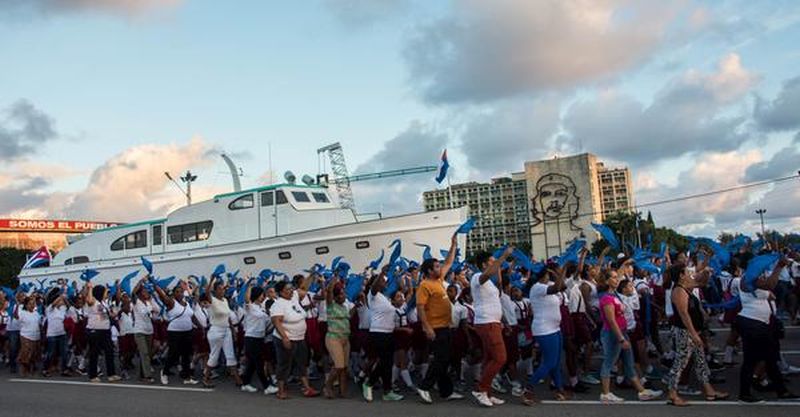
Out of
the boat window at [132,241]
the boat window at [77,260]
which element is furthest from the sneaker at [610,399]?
the boat window at [77,260]

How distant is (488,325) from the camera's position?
7.95 m

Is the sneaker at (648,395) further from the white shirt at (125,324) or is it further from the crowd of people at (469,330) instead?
the white shirt at (125,324)

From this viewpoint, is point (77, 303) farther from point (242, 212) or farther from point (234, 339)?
point (242, 212)

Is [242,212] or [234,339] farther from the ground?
[242,212]

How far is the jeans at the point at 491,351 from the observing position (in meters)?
7.86

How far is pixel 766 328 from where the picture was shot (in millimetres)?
7324

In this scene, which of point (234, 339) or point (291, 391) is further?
point (234, 339)

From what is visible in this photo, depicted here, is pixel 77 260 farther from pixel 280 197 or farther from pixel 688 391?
pixel 688 391

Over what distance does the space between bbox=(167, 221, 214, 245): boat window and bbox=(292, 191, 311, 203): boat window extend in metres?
3.42

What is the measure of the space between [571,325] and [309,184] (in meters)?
18.3

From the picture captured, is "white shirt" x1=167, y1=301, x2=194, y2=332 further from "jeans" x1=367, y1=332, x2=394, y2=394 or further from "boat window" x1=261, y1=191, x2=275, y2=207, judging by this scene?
"boat window" x1=261, y1=191, x2=275, y2=207

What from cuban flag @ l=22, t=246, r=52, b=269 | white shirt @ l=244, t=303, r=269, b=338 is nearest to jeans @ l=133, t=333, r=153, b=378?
white shirt @ l=244, t=303, r=269, b=338

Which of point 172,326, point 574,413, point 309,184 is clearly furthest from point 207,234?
point 574,413

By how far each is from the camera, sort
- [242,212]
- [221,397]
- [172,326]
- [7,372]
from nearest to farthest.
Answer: [221,397] → [172,326] → [7,372] → [242,212]
